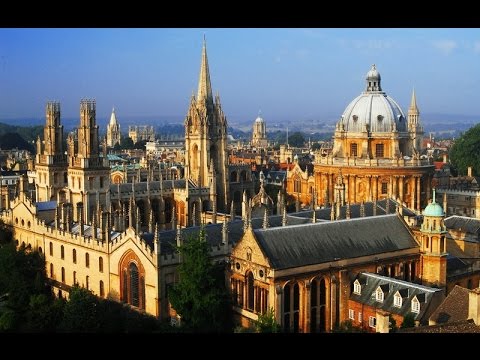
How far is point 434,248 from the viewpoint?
31.1 m

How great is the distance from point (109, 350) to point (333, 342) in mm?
2227

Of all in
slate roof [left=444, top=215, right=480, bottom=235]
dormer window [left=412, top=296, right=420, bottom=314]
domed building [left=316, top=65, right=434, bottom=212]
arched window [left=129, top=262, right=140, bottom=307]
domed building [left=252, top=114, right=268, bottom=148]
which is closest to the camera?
dormer window [left=412, top=296, right=420, bottom=314]

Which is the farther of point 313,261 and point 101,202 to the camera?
point 101,202

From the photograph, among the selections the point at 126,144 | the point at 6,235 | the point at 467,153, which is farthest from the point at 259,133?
the point at 6,235

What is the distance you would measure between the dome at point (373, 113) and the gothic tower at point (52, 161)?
2322 centimetres

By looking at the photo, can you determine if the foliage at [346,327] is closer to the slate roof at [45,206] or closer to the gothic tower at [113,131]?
the slate roof at [45,206]

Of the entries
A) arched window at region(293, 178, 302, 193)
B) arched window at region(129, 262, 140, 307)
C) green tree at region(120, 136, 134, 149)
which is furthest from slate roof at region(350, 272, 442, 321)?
green tree at region(120, 136, 134, 149)

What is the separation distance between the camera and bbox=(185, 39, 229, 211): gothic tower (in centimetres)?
6091

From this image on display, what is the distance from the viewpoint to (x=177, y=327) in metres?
27.4

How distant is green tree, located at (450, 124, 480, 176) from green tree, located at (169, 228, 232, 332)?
63.3 meters

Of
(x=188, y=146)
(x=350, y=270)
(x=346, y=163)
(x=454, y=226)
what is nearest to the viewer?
(x=350, y=270)

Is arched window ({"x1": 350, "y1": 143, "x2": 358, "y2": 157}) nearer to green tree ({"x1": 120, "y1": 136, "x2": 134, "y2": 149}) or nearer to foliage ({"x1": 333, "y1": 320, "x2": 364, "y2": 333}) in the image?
foliage ({"x1": 333, "y1": 320, "x2": 364, "y2": 333})
